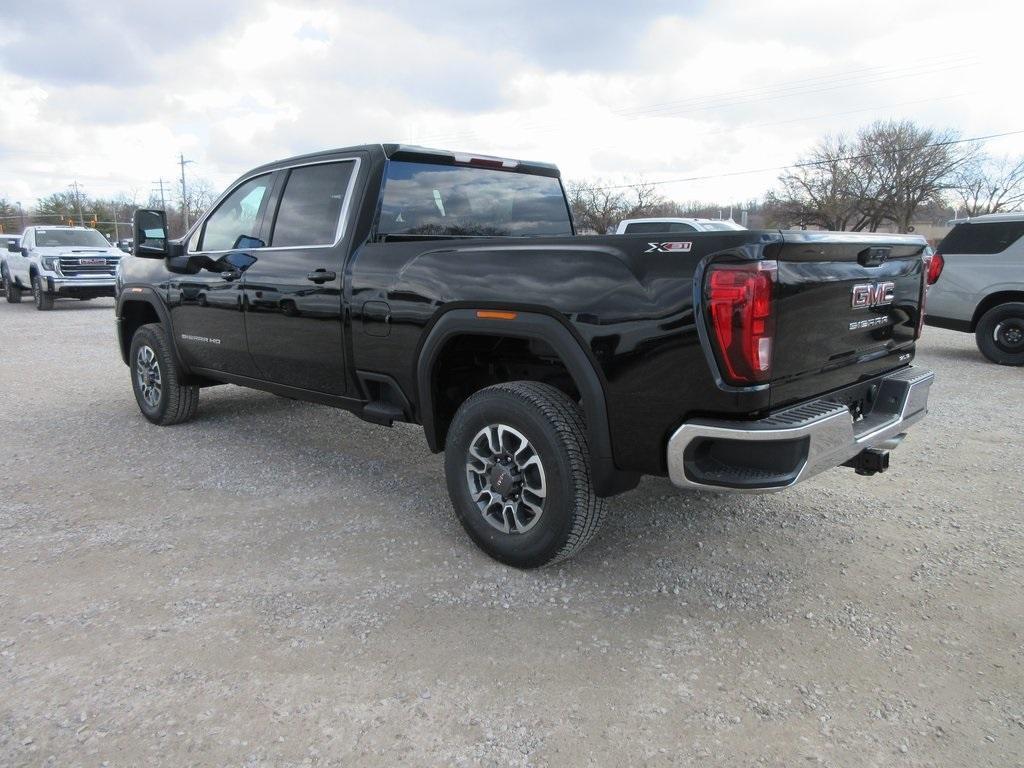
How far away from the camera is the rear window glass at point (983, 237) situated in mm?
9078

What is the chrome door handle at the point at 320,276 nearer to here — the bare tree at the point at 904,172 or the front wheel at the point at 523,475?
the front wheel at the point at 523,475

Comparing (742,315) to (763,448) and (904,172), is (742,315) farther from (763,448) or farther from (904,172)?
(904,172)

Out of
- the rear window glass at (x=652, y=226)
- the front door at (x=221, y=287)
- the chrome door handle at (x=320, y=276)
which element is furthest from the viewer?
the rear window glass at (x=652, y=226)

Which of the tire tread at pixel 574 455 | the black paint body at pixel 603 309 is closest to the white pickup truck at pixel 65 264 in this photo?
the black paint body at pixel 603 309

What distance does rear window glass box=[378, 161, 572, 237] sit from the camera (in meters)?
4.24

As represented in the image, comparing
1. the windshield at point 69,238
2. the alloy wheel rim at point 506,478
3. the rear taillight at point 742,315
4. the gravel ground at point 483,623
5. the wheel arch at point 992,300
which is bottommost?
the gravel ground at point 483,623

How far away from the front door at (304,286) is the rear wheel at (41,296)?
15212 millimetres

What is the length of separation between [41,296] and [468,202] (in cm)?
1652

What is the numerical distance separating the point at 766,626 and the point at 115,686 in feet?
7.98

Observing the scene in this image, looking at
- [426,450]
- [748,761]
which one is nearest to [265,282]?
[426,450]

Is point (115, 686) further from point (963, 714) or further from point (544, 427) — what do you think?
point (963, 714)

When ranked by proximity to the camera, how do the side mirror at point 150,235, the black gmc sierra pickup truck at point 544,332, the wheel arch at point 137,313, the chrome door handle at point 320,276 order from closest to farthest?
the black gmc sierra pickup truck at point 544,332 < the chrome door handle at point 320,276 < the side mirror at point 150,235 < the wheel arch at point 137,313

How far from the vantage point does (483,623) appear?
303 cm

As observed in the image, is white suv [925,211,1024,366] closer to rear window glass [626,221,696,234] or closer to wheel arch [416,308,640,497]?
rear window glass [626,221,696,234]
